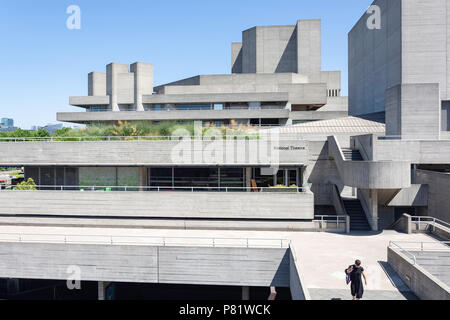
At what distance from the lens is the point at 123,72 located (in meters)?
51.9


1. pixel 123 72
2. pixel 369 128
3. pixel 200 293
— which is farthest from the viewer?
pixel 123 72

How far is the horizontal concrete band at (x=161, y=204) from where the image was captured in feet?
69.2

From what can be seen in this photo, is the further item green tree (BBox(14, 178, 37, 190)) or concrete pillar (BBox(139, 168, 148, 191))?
concrete pillar (BBox(139, 168, 148, 191))

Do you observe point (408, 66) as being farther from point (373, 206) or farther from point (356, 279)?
point (356, 279)

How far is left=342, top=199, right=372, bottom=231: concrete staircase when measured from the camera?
2114cm

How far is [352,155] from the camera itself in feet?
81.4

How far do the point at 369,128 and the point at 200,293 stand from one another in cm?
2245

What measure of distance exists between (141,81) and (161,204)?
32073 millimetres

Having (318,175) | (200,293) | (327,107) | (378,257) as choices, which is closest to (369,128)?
(318,175)

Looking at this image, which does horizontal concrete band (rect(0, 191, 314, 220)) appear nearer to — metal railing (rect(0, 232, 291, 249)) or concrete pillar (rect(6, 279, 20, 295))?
metal railing (rect(0, 232, 291, 249))

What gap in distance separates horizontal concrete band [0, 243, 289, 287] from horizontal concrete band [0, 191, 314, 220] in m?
5.15

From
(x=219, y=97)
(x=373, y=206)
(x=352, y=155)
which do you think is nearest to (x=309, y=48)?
(x=219, y=97)

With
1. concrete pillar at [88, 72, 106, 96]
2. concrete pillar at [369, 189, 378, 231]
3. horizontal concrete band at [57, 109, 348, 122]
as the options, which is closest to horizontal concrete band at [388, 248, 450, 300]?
concrete pillar at [369, 189, 378, 231]
